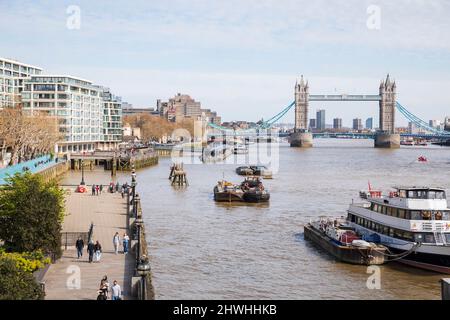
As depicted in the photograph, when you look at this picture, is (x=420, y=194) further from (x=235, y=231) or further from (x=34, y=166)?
(x=34, y=166)

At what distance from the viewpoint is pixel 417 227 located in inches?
1182

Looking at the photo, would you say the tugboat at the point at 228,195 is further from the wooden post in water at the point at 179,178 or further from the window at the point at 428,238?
the window at the point at 428,238

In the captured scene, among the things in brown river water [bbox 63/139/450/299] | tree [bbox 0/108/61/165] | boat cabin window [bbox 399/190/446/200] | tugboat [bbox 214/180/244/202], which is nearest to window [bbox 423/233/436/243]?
brown river water [bbox 63/139/450/299]

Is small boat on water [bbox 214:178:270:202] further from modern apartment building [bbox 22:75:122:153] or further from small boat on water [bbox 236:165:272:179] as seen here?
modern apartment building [bbox 22:75:122:153]

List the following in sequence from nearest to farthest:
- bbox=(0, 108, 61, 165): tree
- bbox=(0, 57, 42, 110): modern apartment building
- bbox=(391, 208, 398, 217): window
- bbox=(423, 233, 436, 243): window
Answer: bbox=(423, 233, 436, 243): window
bbox=(391, 208, 398, 217): window
bbox=(0, 108, 61, 165): tree
bbox=(0, 57, 42, 110): modern apartment building

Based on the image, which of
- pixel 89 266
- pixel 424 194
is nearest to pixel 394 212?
pixel 424 194

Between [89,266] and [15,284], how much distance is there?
9.19 m

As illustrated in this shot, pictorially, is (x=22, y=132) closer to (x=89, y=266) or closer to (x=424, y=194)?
(x=89, y=266)

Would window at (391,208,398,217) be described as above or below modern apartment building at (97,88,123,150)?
below

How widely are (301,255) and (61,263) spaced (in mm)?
12748

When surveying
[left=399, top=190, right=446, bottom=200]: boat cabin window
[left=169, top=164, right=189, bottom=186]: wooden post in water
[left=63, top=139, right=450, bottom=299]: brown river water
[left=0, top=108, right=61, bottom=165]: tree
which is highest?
[left=0, top=108, right=61, bottom=165]: tree

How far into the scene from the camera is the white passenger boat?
28641 millimetres

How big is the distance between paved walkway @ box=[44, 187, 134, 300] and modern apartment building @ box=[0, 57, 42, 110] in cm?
7647
